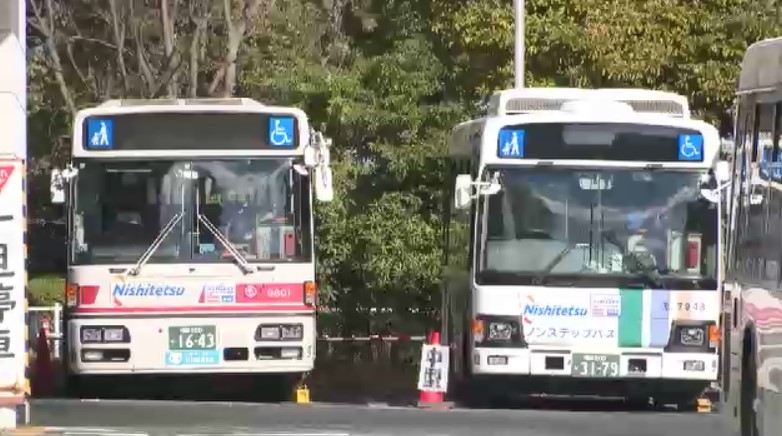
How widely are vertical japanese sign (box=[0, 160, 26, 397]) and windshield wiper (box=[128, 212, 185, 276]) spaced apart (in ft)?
9.66

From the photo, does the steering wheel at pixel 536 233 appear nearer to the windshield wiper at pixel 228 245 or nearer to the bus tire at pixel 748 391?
the windshield wiper at pixel 228 245

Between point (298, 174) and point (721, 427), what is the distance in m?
5.16

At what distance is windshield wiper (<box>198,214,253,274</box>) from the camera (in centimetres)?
1806

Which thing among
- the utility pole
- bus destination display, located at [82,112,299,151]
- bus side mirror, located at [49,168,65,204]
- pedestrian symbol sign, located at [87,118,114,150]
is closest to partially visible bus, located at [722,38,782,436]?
bus destination display, located at [82,112,299,151]

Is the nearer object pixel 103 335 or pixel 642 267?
pixel 642 267

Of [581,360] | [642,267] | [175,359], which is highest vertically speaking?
[642,267]

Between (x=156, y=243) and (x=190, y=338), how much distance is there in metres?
1.08

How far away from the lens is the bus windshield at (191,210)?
1805 cm

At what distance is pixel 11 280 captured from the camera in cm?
1503

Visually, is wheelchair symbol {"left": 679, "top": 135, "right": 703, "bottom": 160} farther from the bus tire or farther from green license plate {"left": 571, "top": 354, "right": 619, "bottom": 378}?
the bus tire

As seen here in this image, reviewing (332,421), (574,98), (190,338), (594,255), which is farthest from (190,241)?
(574,98)

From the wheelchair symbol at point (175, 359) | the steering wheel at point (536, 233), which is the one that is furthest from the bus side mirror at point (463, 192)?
the wheelchair symbol at point (175, 359)

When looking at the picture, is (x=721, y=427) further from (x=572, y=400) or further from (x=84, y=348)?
(x=84, y=348)

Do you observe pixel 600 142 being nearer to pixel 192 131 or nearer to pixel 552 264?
pixel 552 264
